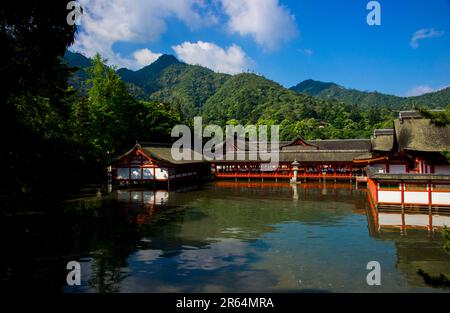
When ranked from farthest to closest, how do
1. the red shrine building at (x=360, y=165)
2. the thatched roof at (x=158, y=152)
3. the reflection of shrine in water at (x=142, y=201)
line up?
the thatched roof at (x=158, y=152) → the reflection of shrine in water at (x=142, y=201) → the red shrine building at (x=360, y=165)

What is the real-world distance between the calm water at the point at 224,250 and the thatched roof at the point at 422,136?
5.49 meters

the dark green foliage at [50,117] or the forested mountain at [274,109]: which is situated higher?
the forested mountain at [274,109]

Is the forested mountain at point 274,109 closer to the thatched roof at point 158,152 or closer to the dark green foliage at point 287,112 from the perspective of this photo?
the dark green foliage at point 287,112

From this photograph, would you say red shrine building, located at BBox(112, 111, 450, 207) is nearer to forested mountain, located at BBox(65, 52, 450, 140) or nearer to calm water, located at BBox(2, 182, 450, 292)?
calm water, located at BBox(2, 182, 450, 292)

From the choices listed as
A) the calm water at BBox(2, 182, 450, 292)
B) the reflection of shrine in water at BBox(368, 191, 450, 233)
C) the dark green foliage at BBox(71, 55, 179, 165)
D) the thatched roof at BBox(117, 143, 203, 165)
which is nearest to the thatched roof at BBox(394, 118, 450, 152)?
the reflection of shrine in water at BBox(368, 191, 450, 233)

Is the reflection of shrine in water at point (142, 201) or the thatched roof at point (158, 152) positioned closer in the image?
the reflection of shrine in water at point (142, 201)

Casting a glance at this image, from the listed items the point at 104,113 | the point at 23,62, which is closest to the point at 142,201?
the point at 23,62

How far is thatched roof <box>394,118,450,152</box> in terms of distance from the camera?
836 inches

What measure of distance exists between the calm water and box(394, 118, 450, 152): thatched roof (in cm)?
549

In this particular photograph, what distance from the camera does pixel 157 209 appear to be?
24688mm

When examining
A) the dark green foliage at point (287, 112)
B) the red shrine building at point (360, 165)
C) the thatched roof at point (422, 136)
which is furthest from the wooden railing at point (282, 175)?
the dark green foliage at point (287, 112)

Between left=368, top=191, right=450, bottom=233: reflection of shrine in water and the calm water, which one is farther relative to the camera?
left=368, top=191, right=450, bottom=233: reflection of shrine in water

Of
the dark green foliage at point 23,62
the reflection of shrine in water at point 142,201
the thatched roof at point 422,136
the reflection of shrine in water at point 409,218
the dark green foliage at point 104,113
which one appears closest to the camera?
the dark green foliage at point 23,62

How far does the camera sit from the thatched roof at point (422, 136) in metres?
21.2
